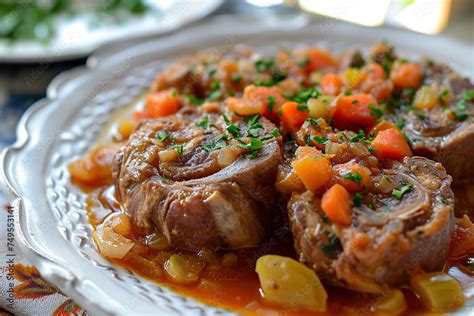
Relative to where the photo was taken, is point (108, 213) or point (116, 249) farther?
point (108, 213)

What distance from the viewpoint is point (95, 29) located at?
8.77 m

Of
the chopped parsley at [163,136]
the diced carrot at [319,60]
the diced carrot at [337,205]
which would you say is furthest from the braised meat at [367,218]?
the diced carrot at [319,60]

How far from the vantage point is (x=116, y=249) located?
4918 mm

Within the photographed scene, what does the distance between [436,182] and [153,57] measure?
441 cm

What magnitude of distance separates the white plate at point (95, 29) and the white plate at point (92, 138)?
563mm

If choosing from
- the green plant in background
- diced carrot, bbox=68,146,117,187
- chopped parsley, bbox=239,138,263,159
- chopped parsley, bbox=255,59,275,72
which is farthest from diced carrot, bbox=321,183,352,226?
the green plant in background

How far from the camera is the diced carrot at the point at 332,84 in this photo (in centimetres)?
629

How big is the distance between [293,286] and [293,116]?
5.88ft

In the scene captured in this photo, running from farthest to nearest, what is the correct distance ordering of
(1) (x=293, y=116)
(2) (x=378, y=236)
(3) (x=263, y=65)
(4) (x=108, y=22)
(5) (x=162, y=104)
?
1. (4) (x=108, y=22)
2. (3) (x=263, y=65)
3. (5) (x=162, y=104)
4. (1) (x=293, y=116)
5. (2) (x=378, y=236)

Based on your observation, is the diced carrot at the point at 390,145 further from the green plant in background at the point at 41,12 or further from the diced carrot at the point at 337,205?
the green plant in background at the point at 41,12

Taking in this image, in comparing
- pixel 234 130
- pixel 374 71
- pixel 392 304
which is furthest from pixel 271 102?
pixel 392 304

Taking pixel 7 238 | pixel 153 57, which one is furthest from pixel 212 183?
pixel 153 57

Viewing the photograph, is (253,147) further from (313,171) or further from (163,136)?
(163,136)

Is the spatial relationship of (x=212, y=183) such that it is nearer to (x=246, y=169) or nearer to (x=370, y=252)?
(x=246, y=169)
